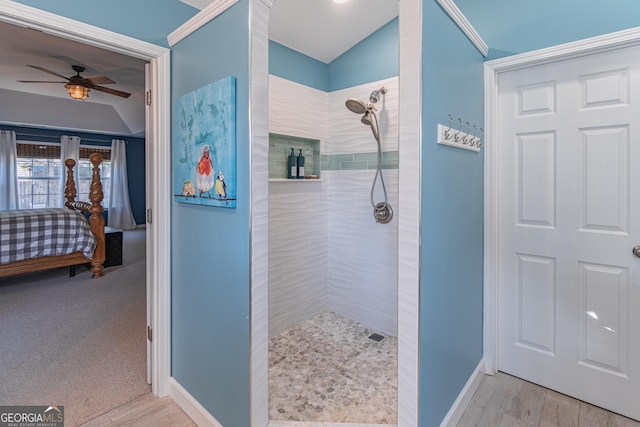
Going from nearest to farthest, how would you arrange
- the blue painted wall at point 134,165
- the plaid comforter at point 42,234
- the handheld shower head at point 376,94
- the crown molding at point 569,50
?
the crown molding at point 569,50
the handheld shower head at point 376,94
the plaid comforter at point 42,234
the blue painted wall at point 134,165

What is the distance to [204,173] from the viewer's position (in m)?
1.63

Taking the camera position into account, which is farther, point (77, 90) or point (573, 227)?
point (77, 90)

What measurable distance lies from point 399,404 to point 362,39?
252 centimetres

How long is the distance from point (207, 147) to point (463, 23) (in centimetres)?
145

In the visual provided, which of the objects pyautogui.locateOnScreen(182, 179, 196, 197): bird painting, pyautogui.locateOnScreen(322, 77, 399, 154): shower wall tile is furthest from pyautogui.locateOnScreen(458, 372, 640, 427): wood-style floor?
pyautogui.locateOnScreen(182, 179, 196, 197): bird painting

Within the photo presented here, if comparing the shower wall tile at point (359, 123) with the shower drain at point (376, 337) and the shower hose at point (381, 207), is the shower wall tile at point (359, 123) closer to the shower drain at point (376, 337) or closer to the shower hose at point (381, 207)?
the shower hose at point (381, 207)

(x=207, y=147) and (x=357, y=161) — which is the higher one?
(x=357, y=161)

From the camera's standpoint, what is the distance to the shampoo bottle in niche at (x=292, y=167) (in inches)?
107

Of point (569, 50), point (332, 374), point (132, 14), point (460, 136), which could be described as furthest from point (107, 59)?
point (569, 50)

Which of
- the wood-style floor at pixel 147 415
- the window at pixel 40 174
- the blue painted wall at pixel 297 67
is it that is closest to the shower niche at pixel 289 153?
the blue painted wall at pixel 297 67

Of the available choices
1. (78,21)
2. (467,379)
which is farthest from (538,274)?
(78,21)

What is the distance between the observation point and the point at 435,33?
1.47 meters

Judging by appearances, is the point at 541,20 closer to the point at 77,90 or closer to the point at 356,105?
the point at 356,105

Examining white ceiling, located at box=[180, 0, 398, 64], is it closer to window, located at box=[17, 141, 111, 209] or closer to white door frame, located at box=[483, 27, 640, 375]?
white door frame, located at box=[483, 27, 640, 375]
